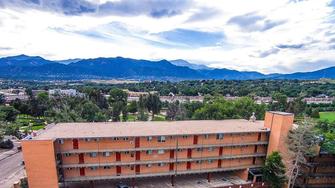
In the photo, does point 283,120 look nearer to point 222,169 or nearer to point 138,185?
point 222,169

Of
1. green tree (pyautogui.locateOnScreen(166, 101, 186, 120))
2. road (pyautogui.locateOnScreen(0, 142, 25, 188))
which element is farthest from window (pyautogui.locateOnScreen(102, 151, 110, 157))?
green tree (pyautogui.locateOnScreen(166, 101, 186, 120))

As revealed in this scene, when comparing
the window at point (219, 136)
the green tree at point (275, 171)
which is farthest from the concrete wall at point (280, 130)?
the window at point (219, 136)

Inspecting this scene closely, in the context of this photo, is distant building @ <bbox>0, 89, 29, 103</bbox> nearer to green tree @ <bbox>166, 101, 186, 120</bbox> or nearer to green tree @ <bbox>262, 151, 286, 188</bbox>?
green tree @ <bbox>166, 101, 186, 120</bbox>

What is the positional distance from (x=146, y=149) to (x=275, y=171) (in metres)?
16.9

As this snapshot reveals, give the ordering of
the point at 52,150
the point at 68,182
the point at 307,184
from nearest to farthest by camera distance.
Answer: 1. the point at 52,150
2. the point at 68,182
3. the point at 307,184

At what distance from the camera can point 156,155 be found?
32.6m

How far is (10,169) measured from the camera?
38.2 m

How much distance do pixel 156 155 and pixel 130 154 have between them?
3355 millimetres

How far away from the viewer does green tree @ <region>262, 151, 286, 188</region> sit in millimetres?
32281

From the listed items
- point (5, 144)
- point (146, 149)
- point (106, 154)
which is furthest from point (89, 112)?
point (146, 149)

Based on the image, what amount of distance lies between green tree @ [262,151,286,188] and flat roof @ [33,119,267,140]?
15.5ft

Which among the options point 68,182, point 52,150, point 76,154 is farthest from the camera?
point 68,182

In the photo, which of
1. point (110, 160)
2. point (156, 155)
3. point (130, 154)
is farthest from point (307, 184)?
point (110, 160)

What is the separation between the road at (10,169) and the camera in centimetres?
3384
